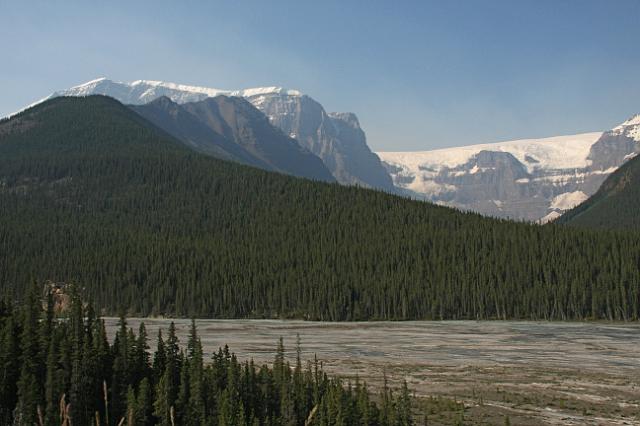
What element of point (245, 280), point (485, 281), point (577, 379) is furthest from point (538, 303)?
point (577, 379)

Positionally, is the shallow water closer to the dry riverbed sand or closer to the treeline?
the dry riverbed sand

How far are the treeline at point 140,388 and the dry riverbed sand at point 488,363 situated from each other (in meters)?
8.88

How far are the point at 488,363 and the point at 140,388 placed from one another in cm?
4290

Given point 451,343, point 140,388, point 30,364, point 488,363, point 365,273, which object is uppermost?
point 365,273

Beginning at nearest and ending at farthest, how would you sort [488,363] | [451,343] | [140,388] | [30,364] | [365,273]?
1. [140,388]
2. [30,364]
3. [488,363]
4. [451,343]
5. [365,273]

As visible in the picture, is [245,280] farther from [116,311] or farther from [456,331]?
[456,331]

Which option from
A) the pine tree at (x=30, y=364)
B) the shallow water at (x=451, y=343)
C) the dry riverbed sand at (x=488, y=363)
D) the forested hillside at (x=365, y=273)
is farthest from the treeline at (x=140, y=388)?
the forested hillside at (x=365, y=273)

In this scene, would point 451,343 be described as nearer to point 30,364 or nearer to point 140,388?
point 140,388

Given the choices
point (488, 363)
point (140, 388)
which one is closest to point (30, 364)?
point (140, 388)

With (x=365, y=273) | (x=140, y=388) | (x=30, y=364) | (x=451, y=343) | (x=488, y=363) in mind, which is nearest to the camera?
(x=140, y=388)

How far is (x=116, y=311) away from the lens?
161 metres

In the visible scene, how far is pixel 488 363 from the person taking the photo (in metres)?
70.4

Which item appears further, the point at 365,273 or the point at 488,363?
the point at 365,273

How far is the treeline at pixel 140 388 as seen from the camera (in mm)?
34750
